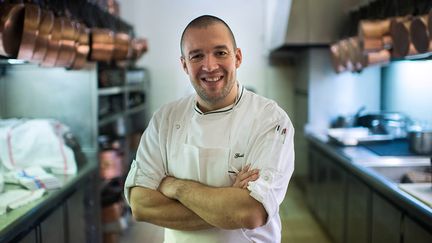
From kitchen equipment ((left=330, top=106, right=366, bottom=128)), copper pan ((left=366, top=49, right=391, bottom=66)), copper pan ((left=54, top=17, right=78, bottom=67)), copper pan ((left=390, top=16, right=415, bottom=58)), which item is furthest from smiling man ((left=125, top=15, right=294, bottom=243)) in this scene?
kitchen equipment ((left=330, top=106, right=366, bottom=128))

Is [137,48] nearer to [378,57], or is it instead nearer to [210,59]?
[378,57]

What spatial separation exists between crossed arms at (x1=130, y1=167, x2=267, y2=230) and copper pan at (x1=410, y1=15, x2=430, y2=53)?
4.19 feet

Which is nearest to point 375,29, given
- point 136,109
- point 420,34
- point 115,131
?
point 420,34

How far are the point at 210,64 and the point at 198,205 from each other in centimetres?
37

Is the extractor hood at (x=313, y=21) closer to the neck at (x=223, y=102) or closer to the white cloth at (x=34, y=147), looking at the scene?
the white cloth at (x=34, y=147)

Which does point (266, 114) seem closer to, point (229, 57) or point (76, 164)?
point (229, 57)

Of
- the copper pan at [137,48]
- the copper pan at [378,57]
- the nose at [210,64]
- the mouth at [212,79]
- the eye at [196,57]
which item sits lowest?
the mouth at [212,79]

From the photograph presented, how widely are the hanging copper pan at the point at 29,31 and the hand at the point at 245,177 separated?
1.04 m

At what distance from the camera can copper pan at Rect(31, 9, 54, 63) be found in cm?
185

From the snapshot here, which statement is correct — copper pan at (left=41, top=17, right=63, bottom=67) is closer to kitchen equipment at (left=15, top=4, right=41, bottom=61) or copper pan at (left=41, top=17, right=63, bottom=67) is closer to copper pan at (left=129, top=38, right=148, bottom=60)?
kitchen equipment at (left=15, top=4, right=41, bottom=61)

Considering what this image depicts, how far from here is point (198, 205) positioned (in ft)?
3.89

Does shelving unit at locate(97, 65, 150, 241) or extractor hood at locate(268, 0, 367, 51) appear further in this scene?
extractor hood at locate(268, 0, 367, 51)

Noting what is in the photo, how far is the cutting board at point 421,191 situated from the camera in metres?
1.83

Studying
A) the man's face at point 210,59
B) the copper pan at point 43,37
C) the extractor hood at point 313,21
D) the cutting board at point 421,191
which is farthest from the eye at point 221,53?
the extractor hood at point 313,21
